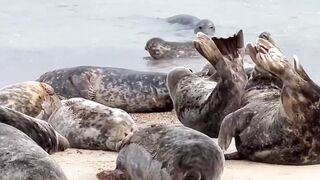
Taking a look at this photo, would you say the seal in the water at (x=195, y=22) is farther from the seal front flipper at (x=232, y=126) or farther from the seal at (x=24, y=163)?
the seal at (x=24, y=163)

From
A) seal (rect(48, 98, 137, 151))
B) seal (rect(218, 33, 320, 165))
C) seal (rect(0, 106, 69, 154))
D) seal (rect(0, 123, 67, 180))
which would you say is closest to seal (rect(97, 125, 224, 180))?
seal (rect(0, 123, 67, 180))

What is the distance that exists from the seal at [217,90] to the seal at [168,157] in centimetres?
156

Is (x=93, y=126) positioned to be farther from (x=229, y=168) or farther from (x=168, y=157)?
(x=168, y=157)

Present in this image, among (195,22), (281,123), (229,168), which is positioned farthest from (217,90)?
(195,22)

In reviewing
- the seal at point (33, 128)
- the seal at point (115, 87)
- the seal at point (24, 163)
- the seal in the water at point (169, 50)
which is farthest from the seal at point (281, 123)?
the seal in the water at point (169, 50)

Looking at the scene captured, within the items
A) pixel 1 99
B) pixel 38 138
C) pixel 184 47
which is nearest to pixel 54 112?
pixel 1 99

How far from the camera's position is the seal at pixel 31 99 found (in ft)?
20.4

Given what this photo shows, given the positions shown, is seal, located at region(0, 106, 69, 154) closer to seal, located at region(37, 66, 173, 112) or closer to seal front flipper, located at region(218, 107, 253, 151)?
seal front flipper, located at region(218, 107, 253, 151)

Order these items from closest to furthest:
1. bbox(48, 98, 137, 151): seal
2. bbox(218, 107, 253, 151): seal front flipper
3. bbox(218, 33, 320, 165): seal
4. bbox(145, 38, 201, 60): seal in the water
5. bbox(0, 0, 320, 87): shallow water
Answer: bbox(218, 33, 320, 165): seal, bbox(218, 107, 253, 151): seal front flipper, bbox(48, 98, 137, 151): seal, bbox(0, 0, 320, 87): shallow water, bbox(145, 38, 201, 60): seal in the water

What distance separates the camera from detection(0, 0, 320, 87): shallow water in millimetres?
10258

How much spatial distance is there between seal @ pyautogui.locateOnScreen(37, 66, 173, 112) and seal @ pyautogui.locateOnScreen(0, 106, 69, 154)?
258cm

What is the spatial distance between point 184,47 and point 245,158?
6672 millimetres

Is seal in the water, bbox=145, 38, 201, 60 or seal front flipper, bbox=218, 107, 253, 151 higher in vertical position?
seal front flipper, bbox=218, 107, 253, 151

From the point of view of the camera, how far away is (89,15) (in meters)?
15.2
